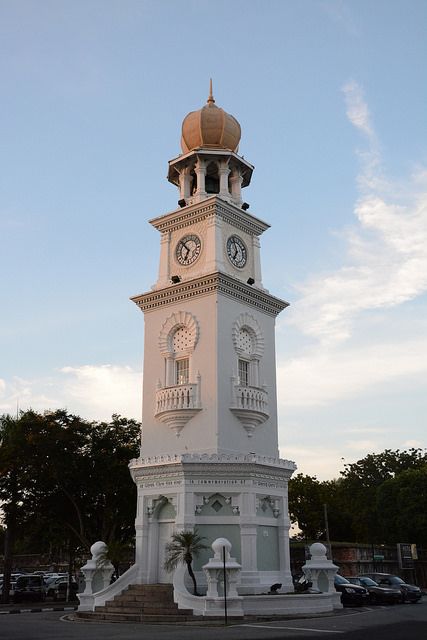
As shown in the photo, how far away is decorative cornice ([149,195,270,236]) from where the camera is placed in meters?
34.4

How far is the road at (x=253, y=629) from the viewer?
1820 centimetres

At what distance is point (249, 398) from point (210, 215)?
9443mm

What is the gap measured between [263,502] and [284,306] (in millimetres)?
10582

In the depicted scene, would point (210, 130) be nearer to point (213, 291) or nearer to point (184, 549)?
point (213, 291)

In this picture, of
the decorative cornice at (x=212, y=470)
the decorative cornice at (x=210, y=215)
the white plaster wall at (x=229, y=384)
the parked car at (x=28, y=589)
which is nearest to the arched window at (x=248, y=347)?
the white plaster wall at (x=229, y=384)

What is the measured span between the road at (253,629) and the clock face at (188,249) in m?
17.3

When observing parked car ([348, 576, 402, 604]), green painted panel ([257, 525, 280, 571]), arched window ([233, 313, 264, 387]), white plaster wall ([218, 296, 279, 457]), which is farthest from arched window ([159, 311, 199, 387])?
parked car ([348, 576, 402, 604])

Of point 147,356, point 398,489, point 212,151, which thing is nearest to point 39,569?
point 398,489

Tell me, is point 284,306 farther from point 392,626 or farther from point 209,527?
point 392,626

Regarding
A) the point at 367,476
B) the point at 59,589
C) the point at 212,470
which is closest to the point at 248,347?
the point at 212,470

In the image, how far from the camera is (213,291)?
32.7 m

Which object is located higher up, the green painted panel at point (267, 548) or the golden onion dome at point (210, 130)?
the golden onion dome at point (210, 130)

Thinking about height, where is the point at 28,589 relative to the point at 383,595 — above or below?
above

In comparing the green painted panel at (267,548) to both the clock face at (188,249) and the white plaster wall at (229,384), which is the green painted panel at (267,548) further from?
the clock face at (188,249)
